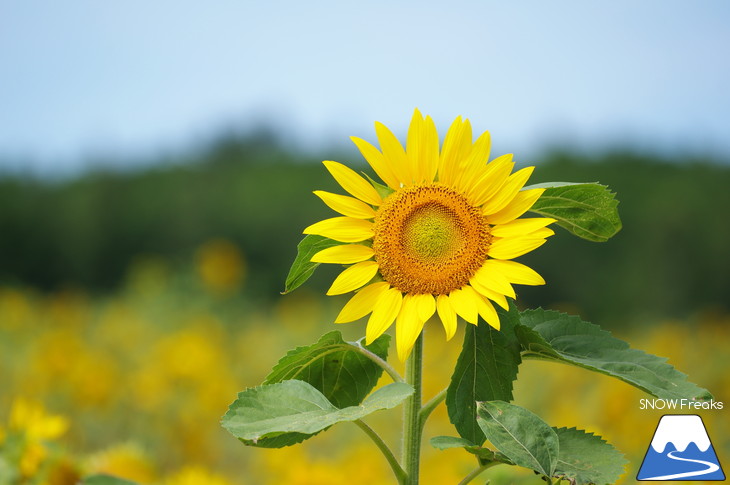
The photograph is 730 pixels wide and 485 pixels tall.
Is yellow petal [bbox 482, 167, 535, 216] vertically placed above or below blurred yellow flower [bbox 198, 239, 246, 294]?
above

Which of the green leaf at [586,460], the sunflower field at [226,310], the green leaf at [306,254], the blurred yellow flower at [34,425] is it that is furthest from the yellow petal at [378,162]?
the blurred yellow flower at [34,425]

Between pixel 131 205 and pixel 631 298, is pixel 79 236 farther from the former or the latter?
pixel 631 298

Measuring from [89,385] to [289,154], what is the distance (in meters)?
6.99

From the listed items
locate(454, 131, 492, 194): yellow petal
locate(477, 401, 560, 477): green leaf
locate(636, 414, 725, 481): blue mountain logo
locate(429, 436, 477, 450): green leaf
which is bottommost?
locate(636, 414, 725, 481): blue mountain logo

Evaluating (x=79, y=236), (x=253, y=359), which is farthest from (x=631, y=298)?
(x=79, y=236)

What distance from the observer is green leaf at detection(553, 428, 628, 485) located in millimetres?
835

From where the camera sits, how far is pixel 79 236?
7523 millimetres

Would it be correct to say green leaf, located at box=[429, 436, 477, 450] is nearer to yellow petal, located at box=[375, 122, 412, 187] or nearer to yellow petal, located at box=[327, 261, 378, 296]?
yellow petal, located at box=[327, 261, 378, 296]

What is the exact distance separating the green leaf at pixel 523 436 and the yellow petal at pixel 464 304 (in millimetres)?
106

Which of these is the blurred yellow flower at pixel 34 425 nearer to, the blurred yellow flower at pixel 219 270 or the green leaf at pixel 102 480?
the green leaf at pixel 102 480

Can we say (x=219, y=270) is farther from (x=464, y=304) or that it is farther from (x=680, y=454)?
(x=464, y=304)

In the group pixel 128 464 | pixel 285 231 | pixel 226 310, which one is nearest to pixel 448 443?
pixel 128 464

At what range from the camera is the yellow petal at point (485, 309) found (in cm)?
87

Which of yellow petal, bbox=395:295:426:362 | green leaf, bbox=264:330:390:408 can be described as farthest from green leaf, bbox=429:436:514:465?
green leaf, bbox=264:330:390:408
